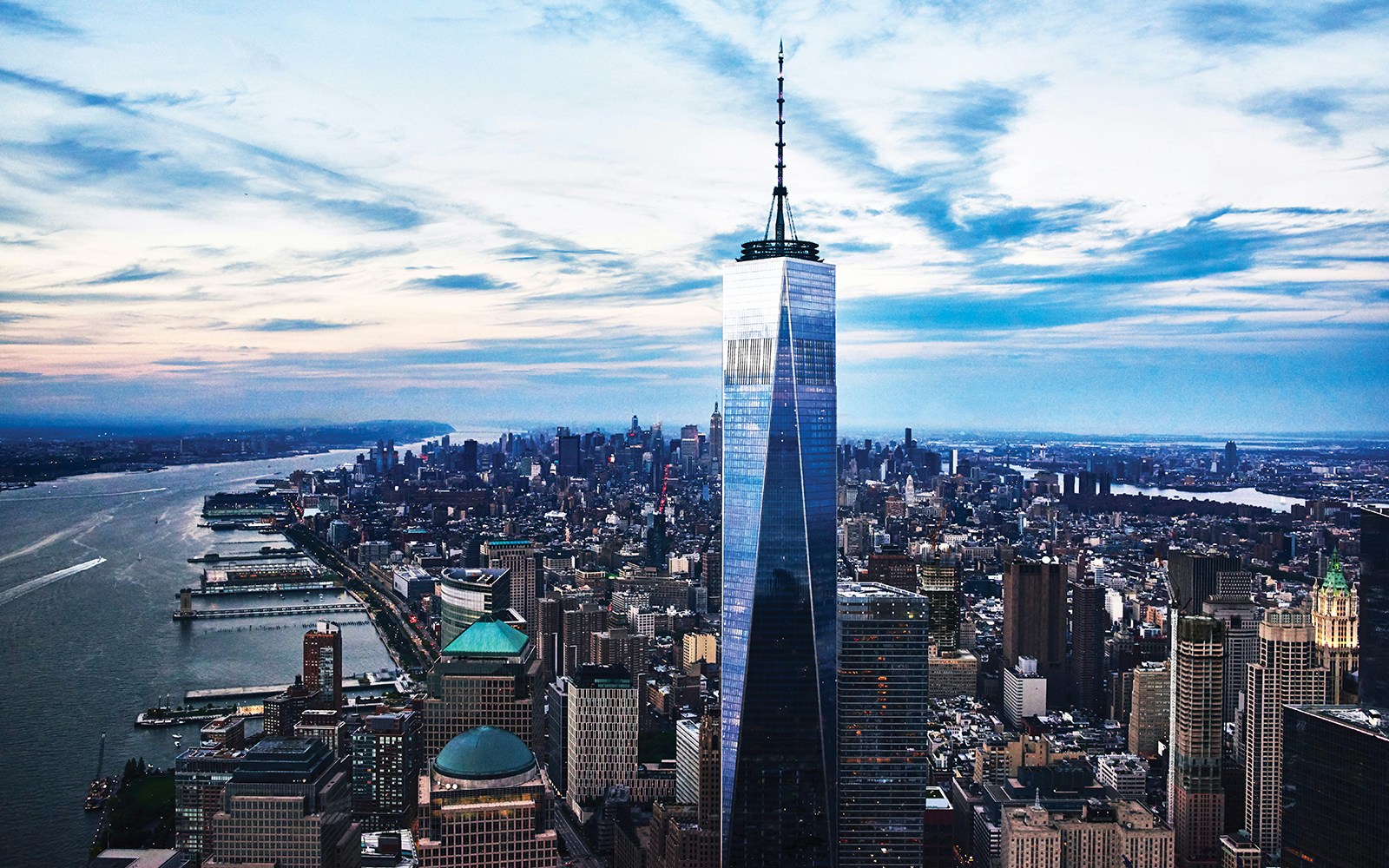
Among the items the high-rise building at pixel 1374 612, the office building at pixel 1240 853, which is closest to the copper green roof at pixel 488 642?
the office building at pixel 1240 853

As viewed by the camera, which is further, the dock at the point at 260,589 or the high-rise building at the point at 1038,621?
the dock at the point at 260,589

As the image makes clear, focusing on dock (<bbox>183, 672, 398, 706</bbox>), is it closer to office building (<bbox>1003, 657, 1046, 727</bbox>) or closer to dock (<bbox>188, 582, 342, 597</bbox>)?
dock (<bbox>188, 582, 342, 597</bbox>)

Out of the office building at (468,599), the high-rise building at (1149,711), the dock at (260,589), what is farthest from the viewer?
the dock at (260,589)

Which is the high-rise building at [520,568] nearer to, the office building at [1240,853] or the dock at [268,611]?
the dock at [268,611]

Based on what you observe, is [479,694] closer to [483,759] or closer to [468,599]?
[483,759]

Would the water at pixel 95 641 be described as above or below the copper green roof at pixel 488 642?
below
